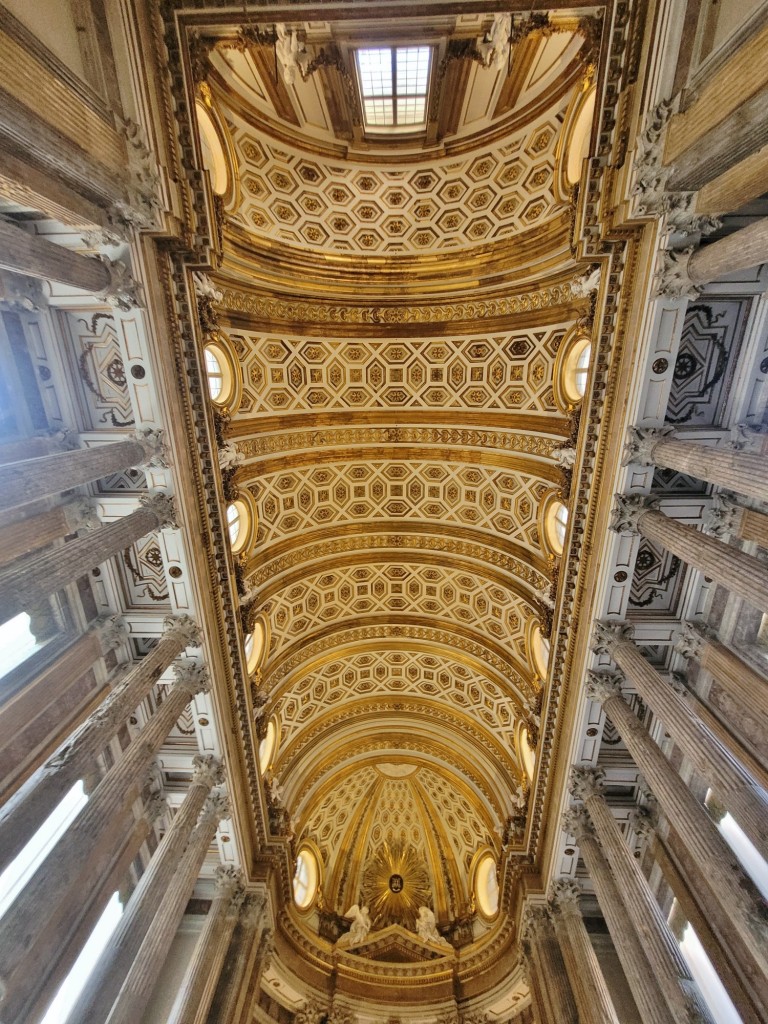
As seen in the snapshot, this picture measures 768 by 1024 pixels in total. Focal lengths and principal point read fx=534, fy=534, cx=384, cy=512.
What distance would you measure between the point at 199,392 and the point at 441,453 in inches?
321

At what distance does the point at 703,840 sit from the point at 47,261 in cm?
1391

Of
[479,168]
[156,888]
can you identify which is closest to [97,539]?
[156,888]

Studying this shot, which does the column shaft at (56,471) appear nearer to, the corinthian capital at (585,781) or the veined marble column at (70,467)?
the veined marble column at (70,467)

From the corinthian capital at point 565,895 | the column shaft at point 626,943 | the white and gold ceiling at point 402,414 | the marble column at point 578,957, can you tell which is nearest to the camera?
the column shaft at point 626,943

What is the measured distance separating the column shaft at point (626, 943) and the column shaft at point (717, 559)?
301 inches

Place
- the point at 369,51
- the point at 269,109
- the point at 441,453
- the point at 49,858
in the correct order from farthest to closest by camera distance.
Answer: the point at 441,453 → the point at 269,109 → the point at 369,51 → the point at 49,858

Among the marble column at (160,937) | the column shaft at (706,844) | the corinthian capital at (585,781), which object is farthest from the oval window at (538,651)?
the marble column at (160,937)

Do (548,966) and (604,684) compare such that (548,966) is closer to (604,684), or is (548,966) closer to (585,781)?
(585,781)

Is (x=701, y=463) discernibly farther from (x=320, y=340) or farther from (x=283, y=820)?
(x=283, y=820)

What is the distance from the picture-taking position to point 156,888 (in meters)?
10.9

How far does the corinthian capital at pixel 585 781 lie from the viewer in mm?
13945

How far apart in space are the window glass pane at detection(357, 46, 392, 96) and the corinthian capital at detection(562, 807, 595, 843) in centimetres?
1894

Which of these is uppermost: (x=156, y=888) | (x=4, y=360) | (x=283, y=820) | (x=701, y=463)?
(x=4, y=360)

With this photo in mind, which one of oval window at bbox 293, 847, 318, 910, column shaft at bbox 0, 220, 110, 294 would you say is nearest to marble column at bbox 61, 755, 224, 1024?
oval window at bbox 293, 847, 318, 910
